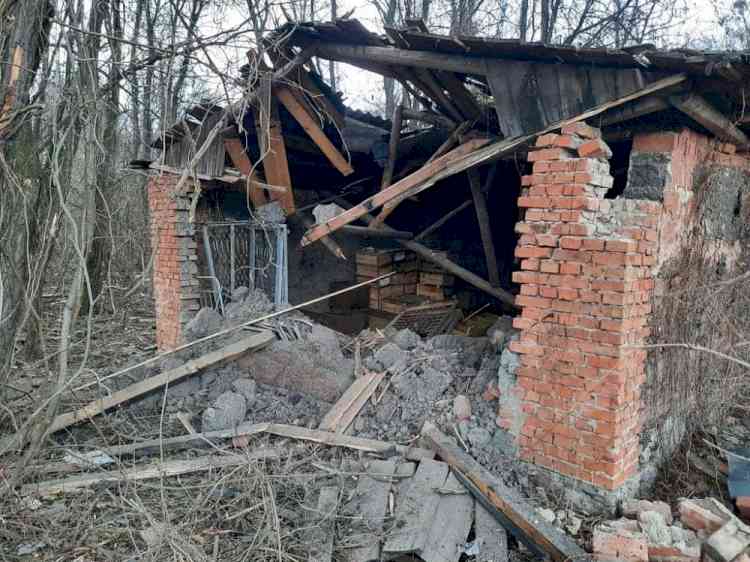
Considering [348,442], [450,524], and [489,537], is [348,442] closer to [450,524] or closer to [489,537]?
[450,524]

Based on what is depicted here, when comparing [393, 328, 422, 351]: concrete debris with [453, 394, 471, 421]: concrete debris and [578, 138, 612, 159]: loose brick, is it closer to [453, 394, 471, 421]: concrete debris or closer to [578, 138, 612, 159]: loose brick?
[453, 394, 471, 421]: concrete debris

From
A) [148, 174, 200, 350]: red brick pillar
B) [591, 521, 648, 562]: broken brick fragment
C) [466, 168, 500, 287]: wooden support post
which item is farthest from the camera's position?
[148, 174, 200, 350]: red brick pillar

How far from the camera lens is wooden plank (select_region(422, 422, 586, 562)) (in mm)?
3215

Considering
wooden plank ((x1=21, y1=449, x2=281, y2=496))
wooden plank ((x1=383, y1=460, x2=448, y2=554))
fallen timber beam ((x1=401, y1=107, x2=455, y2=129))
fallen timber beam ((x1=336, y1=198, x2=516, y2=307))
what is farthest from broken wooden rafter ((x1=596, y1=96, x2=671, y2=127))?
wooden plank ((x1=21, y1=449, x2=281, y2=496))

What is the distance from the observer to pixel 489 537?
11.3 ft

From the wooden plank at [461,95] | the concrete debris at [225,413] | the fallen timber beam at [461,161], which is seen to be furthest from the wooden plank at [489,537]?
the wooden plank at [461,95]

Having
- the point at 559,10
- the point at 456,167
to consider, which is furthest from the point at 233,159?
the point at 559,10

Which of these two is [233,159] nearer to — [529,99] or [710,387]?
[529,99]

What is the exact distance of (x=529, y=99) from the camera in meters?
3.72

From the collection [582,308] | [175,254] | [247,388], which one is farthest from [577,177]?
[175,254]

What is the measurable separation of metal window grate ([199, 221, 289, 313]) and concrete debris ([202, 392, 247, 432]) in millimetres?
1659

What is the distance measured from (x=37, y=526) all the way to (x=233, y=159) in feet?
12.9

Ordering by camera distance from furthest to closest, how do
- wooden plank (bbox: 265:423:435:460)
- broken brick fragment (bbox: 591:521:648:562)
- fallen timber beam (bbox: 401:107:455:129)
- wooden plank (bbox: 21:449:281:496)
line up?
1. fallen timber beam (bbox: 401:107:455:129)
2. wooden plank (bbox: 265:423:435:460)
3. wooden plank (bbox: 21:449:281:496)
4. broken brick fragment (bbox: 591:521:648:562)

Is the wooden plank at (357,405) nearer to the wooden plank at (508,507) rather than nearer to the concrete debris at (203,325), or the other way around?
the wooden plank at (508,507)
